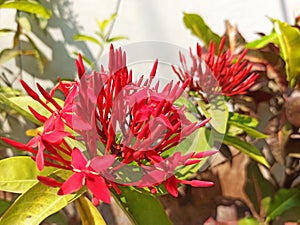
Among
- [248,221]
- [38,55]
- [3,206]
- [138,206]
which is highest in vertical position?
[38,55]

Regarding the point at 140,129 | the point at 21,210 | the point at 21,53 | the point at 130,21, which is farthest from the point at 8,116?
the point at 140,129

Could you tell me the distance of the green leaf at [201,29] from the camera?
1.20 m

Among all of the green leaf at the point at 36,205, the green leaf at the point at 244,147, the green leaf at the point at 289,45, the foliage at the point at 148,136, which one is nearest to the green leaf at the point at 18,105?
the foliage at the point at 148,136

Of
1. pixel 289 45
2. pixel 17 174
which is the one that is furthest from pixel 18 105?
pixel 289 45

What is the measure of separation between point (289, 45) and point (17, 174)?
A: 2.12ft

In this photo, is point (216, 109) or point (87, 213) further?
point (216, 109)

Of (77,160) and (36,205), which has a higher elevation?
(77,160)

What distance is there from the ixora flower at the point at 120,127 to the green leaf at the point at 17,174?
14 cm

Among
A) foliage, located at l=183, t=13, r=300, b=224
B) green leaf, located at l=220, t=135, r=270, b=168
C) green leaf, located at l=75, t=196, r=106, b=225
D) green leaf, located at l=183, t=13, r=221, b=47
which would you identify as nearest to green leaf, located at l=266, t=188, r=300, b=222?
foliage, located at l=183, t=13, r=300, b=224

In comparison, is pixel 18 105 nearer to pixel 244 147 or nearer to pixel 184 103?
pixel 184 103

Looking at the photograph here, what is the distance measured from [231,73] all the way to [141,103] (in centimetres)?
44

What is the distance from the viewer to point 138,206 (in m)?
0.72

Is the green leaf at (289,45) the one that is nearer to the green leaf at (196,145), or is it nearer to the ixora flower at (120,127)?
the green leaf at (196,145)

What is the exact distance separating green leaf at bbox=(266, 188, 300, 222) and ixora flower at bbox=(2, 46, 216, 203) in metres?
0.57
